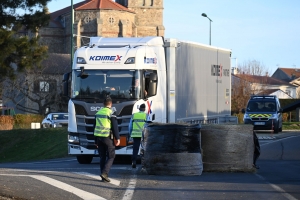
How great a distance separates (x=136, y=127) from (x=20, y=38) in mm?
7927

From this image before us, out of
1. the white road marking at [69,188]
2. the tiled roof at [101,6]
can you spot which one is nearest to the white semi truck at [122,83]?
the white road marking at [69,188]

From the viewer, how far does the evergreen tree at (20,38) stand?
21.6 meters

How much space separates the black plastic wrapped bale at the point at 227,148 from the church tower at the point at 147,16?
9843cm

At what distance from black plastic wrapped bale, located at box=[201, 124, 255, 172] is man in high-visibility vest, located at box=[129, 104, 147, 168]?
2060 mm

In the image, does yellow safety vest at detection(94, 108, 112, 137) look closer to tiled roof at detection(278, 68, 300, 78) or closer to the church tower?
the church tower

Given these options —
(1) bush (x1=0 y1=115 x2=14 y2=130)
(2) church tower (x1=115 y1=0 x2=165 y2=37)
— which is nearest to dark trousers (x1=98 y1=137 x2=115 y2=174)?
(1) bush (x1=0 y1=115 x2=14 y2=130)

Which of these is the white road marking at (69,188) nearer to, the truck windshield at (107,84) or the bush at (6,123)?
the truck windshield at (107,84)

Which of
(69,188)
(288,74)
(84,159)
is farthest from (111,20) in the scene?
(69,188)

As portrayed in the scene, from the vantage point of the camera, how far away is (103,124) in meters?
14.3

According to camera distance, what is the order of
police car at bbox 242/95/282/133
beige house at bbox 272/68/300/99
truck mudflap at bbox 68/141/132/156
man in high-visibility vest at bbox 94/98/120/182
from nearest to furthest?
man in high-visibility vest at bbox 94/98/120/182 → truck mudflap at bbox 68/141/132/156 → police car at bbox 242/95/282/133 → beige house at bbox 272/68/300/99

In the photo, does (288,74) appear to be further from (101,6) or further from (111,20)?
(101,6)

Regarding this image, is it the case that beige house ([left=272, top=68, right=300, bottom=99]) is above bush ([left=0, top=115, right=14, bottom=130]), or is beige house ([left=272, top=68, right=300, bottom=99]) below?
above

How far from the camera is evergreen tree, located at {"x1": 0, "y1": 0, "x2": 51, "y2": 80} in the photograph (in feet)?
70.9

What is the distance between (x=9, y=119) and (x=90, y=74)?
34.2 m
